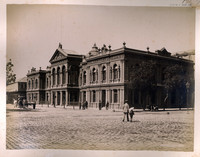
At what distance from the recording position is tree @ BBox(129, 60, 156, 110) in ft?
25.6

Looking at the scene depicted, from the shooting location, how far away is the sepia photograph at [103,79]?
7.30 metres

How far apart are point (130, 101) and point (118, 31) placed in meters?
2.20

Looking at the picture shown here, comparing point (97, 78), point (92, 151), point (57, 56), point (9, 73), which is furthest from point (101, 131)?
point (9, 73)

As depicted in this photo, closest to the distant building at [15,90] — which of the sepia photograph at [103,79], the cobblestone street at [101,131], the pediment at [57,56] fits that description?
the sepia photograph at [103,79]

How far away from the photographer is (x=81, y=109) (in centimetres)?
847

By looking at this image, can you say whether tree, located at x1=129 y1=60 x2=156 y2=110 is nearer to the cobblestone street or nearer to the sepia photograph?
the sepia photograph

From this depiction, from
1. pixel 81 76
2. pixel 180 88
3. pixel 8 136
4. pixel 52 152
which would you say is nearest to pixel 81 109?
pixel 81 76

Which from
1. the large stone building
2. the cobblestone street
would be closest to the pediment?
the large stone building

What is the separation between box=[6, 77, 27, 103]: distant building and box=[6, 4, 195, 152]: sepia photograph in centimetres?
3

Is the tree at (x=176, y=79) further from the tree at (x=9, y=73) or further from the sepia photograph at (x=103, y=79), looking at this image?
the tree at (x=9, y=73)

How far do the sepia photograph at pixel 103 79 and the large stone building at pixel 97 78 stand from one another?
0.13ft

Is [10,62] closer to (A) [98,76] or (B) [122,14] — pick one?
(A) [98,76]

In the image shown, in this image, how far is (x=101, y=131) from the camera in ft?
24.1

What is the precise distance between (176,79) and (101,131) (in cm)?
278
